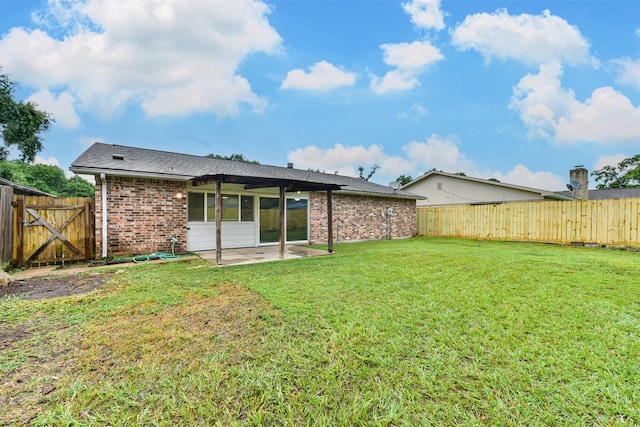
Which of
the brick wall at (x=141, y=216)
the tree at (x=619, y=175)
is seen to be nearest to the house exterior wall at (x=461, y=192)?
the brick wall at (x=141, y=216)

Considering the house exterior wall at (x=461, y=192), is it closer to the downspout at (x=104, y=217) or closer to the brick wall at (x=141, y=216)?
the brick wall at (x=141, y=216)

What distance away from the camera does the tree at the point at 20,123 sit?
48.0 feet

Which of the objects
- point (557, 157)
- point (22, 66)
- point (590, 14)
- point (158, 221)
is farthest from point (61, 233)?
point (557, 157)

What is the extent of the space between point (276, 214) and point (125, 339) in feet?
27.0

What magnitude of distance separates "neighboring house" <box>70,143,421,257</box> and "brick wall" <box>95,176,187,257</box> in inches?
0.9

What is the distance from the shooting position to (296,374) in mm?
2184

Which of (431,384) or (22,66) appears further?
(22,66)

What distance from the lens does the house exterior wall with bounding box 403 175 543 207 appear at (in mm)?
16359

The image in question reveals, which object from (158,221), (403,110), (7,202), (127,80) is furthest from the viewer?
(403,110)

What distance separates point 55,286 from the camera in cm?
496

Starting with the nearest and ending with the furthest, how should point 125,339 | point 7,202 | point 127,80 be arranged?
point 125,339
point 7,202
point 127,80

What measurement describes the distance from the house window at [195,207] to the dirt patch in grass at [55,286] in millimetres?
3452

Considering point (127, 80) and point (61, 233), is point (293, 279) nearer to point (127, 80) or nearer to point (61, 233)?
point (61, 233)

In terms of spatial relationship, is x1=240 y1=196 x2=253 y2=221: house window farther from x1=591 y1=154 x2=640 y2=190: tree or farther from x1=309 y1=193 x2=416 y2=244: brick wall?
x1=591 y1=154 x2=640 y2=190: tree
